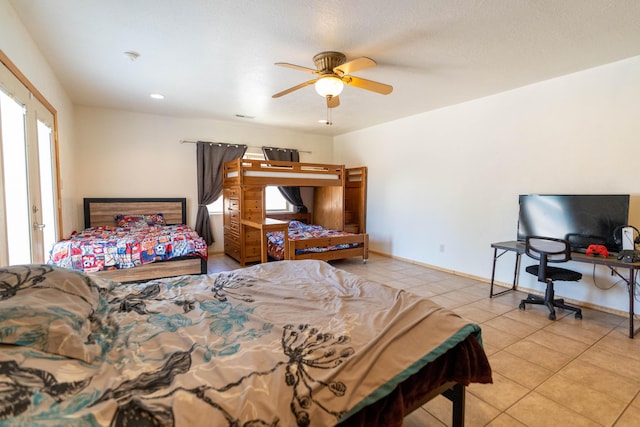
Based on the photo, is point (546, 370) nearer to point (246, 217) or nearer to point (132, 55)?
point (246, 217)

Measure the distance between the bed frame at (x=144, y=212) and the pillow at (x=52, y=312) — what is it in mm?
2341

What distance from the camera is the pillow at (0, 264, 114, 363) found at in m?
0.92

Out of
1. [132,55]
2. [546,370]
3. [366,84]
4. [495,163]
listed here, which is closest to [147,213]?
[132,55]

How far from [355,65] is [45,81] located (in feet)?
9.91

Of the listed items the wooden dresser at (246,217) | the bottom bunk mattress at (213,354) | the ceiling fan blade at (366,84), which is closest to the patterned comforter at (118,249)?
the wooden dresser at (246,217)

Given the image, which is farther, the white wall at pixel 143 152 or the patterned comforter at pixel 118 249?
the white wall at pixel 143 152

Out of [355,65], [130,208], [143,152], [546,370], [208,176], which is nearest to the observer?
[546,370]

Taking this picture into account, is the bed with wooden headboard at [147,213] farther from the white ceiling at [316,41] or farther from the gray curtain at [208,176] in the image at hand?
the white ceiling at [316,41]

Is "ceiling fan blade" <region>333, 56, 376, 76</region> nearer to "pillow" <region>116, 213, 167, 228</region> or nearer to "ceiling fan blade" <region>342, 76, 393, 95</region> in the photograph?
"ceiling fan blade" <region>342, 76, 393, 95</region>

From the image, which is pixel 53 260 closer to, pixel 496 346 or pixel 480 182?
pixel 496 346

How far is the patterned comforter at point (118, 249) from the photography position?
3102 millimetres

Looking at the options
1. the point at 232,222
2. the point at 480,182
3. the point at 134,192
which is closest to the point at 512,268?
the point at 480,182

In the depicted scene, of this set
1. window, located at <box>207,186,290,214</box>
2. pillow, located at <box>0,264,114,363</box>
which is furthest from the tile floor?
window, located at <box>207,186,290,214</box>

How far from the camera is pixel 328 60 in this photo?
266cm
